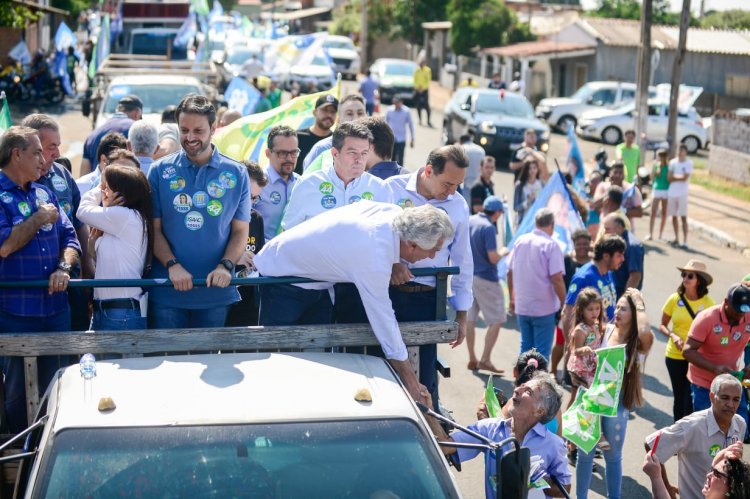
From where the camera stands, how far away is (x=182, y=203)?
6180mm

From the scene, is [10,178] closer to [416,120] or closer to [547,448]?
[547,448]

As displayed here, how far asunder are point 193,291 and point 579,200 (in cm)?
858

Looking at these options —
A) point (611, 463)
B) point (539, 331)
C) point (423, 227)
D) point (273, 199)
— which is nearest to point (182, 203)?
point (423, 227)

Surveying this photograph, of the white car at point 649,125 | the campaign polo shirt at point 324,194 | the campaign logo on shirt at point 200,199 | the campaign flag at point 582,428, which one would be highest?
the campaign logo on shirt at point 200,199

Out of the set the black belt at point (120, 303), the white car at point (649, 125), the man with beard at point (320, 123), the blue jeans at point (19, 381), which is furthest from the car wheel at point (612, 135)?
the blue jeans at point (19, 381)

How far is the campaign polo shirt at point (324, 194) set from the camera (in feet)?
23.5

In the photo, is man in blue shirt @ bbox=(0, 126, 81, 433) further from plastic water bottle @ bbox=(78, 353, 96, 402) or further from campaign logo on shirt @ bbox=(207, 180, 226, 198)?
plastic water bottle @ bbox=(78, 353, 96, 402)

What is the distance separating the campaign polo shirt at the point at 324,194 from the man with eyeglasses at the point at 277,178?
4.62ft

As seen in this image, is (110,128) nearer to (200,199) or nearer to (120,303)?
(200,199)

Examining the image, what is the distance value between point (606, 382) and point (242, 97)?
32.1 ft

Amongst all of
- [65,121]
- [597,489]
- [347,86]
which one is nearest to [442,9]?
[347,86]

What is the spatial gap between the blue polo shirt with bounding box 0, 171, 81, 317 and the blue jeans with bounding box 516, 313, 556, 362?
209 inches

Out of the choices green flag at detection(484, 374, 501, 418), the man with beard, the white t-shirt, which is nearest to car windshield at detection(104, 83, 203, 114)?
the white t-shirt

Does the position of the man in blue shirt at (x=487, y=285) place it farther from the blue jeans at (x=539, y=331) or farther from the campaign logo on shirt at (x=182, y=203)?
the campaign logo on shirt at (x=182, y=203)
